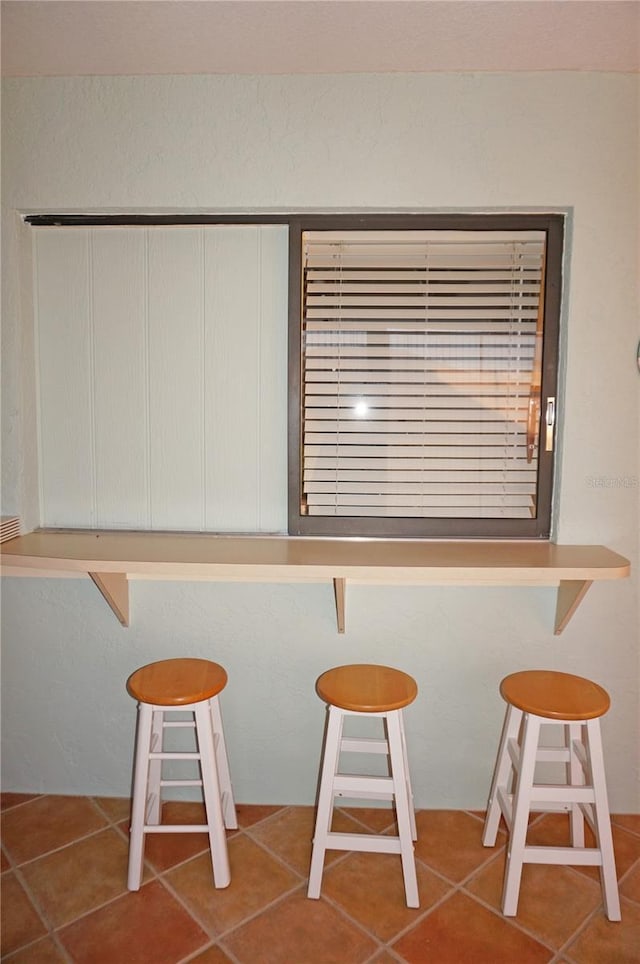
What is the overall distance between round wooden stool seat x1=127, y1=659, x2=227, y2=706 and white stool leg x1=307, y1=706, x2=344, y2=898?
14.6 inches

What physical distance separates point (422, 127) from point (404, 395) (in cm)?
89

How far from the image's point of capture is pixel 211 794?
6.14 ft

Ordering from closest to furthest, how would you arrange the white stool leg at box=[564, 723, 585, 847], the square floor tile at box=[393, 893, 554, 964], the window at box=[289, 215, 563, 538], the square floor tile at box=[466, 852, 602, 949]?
the square floor tile at box=[393, 893, 554, 964], the square floor tile at box=[466, 852, 602, 949], the white stool leg at box=[564, 723, 585, 847], the window at box=[289, 215, 563, 538]

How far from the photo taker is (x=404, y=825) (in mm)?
1809

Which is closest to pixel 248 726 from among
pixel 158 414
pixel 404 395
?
pixel 158 414

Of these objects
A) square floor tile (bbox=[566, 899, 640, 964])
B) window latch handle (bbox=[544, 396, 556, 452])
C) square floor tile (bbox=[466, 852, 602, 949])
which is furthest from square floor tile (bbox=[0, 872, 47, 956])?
window latch handle (bbox=[544, 396, 556, 452])

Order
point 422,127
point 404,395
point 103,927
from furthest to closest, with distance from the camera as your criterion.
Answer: point 404,395
point 422,127
point 103,927

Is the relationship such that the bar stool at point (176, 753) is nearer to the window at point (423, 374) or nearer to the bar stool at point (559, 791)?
the window at point (423, 374)

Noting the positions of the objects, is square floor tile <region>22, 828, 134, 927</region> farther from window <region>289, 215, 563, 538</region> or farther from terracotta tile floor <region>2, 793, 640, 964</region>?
window <region>289, 215, 563, 538</region>

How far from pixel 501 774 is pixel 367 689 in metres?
0.59

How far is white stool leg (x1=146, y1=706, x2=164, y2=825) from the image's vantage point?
2033 millimetres

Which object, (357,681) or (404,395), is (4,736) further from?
(404,395)

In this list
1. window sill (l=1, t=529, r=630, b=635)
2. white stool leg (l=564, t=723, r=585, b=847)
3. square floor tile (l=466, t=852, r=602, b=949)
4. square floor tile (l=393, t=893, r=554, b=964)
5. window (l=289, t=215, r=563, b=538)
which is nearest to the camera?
square floor tile (l=393, t=893, r=554, b=964)

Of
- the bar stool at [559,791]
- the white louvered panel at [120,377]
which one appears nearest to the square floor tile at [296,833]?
the bar stool at [559,791]
